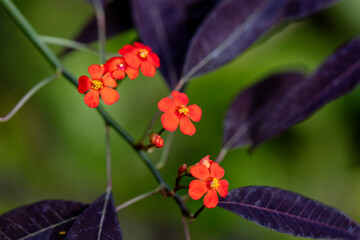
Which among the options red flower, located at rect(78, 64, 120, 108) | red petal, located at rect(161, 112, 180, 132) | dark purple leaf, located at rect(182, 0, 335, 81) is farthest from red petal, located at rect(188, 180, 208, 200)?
dark purple leaf, located at rect(182, 0, 335, 81)

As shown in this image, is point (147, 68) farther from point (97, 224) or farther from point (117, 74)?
point (97, 224)

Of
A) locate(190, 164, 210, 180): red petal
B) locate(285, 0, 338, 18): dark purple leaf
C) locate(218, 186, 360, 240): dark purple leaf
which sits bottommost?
locate(218, 186, 360, 240): dark purple leaf

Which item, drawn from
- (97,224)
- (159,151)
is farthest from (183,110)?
(159,151)

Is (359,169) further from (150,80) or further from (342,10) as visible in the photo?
(150,80)

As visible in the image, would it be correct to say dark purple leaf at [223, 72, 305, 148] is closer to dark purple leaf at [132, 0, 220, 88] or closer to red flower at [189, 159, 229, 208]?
dark purple leaf at [132, 0, 220, 88]

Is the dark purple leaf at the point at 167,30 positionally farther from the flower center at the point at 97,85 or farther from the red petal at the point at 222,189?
the red petal at the point at 222,189

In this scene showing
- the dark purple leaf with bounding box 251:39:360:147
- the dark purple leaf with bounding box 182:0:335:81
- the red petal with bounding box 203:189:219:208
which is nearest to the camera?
the red petal with bounding box 203:189:219:208
